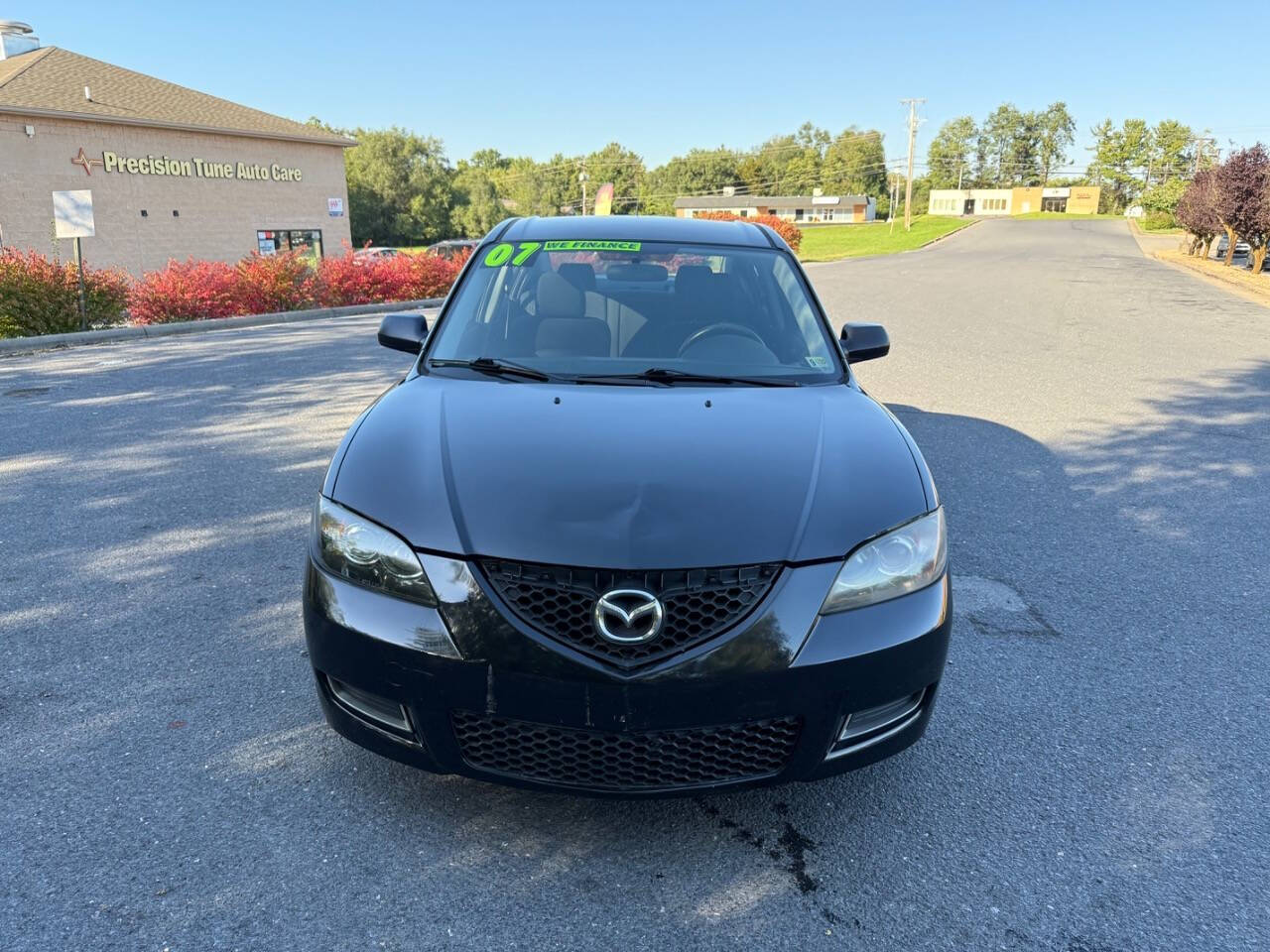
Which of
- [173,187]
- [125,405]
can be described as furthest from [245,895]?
[173,187]

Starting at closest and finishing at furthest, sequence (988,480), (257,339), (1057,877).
→ (1057,877)
(988,480)
(257,339)

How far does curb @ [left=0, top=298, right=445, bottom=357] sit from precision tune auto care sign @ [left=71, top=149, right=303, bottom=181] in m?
14.1

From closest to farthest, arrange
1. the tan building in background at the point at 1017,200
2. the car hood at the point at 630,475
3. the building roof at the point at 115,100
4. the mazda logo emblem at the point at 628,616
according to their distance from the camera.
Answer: the mazda logo emblem at the point at 628,616 → the car hood at the point at 630,475 → the building roof at the point at 115,100 → the tan building in background at the point at 1017,200

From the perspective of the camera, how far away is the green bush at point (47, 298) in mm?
12422

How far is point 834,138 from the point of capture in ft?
513

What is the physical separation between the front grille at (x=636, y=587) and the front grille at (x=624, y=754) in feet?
0.79

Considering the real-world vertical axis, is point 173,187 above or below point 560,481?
above

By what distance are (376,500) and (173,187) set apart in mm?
30911

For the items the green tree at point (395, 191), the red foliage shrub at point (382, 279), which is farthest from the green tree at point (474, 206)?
the red foliage shrub at point (382, 279)

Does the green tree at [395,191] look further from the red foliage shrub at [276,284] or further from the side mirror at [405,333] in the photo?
the side mirror at [405,333]

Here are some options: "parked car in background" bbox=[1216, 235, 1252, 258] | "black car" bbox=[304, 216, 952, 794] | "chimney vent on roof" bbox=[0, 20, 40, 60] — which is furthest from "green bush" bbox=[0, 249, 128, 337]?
"parked car in background" bbox=[1216, 235, 1252, 258]

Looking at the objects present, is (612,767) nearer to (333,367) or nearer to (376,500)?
(376,500)

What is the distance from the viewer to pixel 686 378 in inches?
127

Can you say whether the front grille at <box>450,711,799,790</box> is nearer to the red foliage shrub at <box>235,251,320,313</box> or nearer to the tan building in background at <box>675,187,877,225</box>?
the red foliage shrub at <box>235,251,320,313</box>
